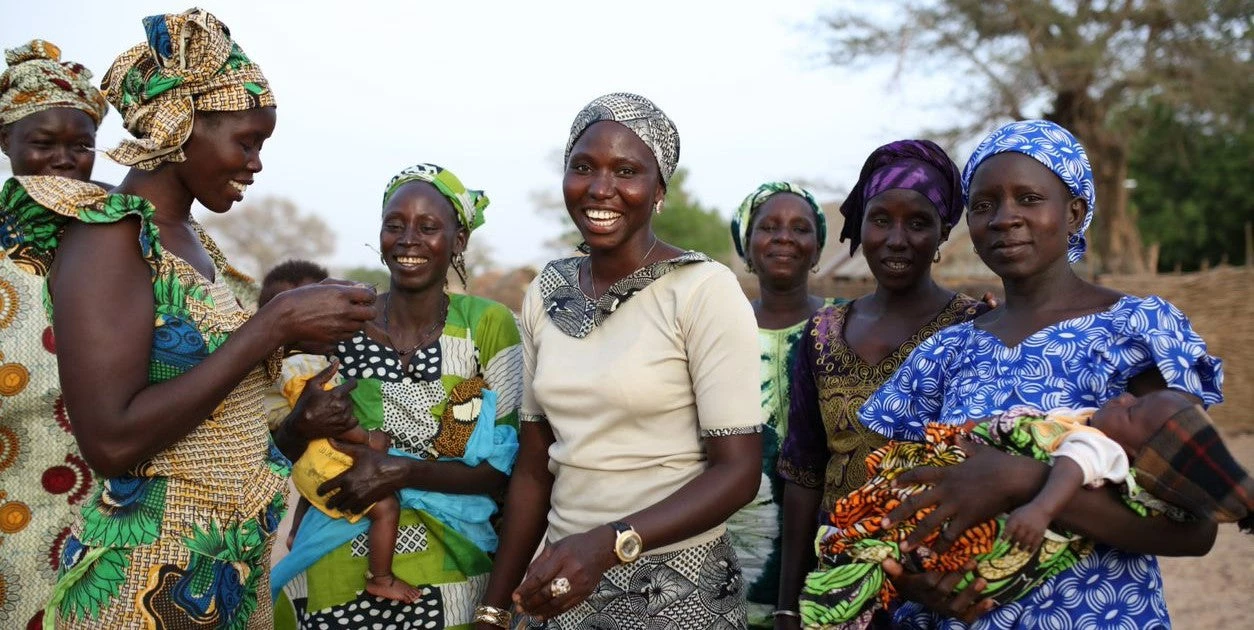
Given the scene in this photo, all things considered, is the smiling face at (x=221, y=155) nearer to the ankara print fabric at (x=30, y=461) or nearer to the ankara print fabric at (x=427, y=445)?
the ankara print fabric at (x=427, y=445)

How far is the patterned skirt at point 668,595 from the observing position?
2.43 metres

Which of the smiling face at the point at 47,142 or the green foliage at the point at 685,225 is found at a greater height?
the green foliage at the point at 685,225

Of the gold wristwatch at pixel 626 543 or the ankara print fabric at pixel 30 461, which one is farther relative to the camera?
the ankara print fabric at pixel 30 461

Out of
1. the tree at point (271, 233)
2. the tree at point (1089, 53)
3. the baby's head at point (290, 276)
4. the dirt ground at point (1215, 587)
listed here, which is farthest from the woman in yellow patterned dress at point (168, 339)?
the tree at point (271, 233)

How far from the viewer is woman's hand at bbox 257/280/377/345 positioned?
222 cm

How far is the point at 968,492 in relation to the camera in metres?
2.06

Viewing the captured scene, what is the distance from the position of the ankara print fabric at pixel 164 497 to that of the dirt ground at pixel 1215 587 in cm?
576

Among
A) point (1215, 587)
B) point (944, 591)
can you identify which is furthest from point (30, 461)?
point (1215, 587)

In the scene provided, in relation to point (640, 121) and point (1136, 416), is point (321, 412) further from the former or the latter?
point (1136, 416)

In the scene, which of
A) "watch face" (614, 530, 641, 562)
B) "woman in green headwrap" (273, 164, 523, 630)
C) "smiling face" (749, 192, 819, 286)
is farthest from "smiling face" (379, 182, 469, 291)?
"smiling face" (749, 192, 819, 286)

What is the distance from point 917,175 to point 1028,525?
4.43 feet

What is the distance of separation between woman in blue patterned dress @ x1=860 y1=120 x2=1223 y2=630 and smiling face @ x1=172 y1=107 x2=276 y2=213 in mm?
1655

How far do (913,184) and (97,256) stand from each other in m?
2.19

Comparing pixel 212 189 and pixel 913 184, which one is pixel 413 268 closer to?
pixel 212 189
